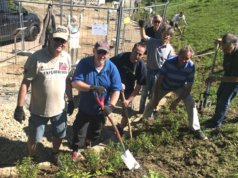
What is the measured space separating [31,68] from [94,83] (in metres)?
0.96

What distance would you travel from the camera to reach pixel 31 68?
5.02 meters

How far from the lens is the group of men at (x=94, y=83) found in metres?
5.12

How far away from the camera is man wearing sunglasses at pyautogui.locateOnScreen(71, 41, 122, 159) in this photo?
544 cm

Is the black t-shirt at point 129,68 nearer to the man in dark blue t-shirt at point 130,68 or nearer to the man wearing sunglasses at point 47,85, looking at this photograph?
the man in dark blue t-shirt at point 130,68

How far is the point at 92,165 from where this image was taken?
5566mm

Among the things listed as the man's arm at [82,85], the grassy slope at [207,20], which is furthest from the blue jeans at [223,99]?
the grassy slope at [207,20]

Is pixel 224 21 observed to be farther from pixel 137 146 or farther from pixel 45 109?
pixel 45 109

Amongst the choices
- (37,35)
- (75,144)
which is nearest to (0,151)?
(75,144)

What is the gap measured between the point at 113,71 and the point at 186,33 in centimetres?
1180

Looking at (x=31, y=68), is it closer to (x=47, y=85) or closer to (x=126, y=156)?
(x=47, y=85)

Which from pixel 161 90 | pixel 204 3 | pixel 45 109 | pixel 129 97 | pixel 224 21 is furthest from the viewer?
pixel 204 3

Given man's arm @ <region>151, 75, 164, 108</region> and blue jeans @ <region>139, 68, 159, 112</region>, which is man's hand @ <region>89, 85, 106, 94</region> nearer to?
man's arm @ <region>151, 75, 164, 108</region>

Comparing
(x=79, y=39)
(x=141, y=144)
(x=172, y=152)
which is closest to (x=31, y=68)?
(x=141, y=144)

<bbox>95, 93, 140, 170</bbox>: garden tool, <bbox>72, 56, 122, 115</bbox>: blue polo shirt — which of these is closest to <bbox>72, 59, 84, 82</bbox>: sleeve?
<bbox>72, 56, 122, 115</bbox>: blue polo shirt
